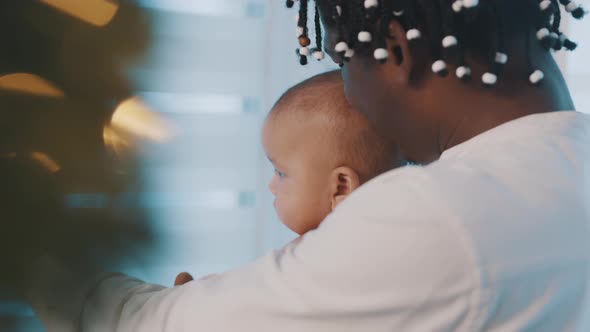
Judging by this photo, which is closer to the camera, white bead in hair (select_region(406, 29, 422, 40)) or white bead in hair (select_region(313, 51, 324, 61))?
white bead in hair (select_region(406, 29, 422, 40))

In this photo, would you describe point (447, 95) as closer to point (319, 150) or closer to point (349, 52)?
point (349, 52)

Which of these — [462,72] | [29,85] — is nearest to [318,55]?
[462,72]

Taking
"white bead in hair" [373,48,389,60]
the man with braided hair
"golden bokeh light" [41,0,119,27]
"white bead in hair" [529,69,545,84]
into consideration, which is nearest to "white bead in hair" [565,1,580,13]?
the man with braided hair

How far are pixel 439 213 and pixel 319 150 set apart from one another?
47cm

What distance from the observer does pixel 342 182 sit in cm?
97

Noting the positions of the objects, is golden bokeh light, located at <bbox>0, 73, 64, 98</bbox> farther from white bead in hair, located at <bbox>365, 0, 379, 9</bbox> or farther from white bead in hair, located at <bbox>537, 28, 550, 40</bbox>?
white bead in hair, located at <bbox>537, 28, 550, 40</bbox>

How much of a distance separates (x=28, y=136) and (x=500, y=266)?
503mm

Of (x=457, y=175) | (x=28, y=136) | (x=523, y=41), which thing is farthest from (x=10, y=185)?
(x=523, y=41)

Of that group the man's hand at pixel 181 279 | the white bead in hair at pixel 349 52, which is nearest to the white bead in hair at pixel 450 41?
the white bead in hair at pixel 349 52

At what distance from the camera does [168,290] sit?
2.24 feet

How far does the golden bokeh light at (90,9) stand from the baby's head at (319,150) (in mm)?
337

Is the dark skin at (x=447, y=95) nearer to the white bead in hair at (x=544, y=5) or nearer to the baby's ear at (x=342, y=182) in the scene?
the white bead in hair at (x=544, y=5)

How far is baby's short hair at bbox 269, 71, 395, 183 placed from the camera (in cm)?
95

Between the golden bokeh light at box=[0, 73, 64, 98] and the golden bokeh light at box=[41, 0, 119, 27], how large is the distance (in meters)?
0.09
